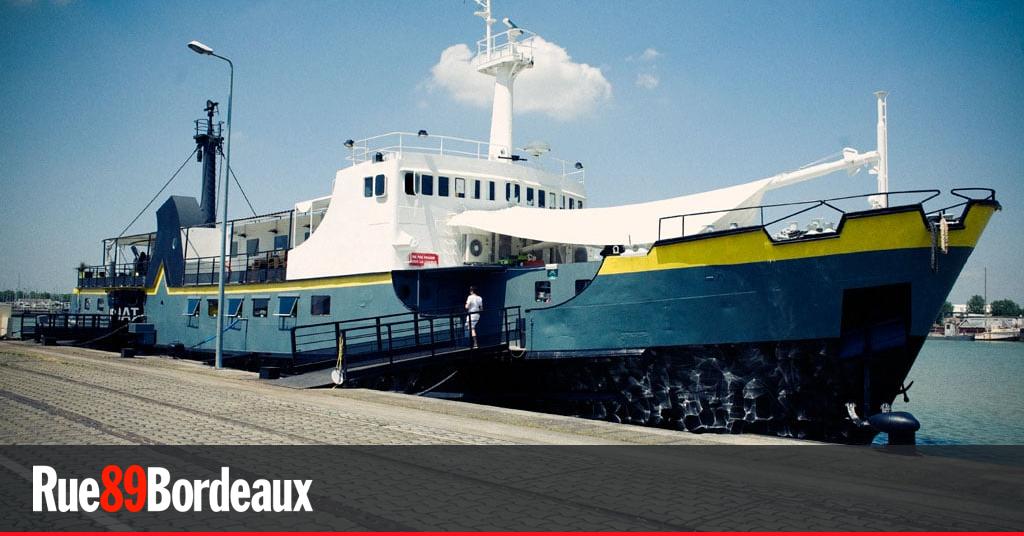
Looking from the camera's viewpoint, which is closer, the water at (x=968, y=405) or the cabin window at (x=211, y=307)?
the water at (x=968, y=405)

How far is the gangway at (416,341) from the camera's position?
15023 millimetres

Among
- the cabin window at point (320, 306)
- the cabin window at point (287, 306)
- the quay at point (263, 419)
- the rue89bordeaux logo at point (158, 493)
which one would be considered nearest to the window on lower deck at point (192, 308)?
the cabin window at point (287, 306)

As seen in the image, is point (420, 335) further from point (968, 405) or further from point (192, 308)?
point (968, 405)

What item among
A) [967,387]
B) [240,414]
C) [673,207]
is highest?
[673,207]

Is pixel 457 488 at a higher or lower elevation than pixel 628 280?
lower

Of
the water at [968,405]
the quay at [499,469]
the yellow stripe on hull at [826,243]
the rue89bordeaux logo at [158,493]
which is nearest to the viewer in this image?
the quay at [499,469]

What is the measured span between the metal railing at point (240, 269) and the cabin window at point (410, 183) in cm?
523

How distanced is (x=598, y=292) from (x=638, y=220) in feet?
6.11

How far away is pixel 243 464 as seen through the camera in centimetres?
717

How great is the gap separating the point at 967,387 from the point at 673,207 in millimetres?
28370

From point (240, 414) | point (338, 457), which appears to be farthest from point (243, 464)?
point (240, 414)

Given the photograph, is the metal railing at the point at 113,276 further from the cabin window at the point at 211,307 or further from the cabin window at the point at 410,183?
the cabin window at the point at 410,183

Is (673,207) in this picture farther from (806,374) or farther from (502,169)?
(502,169)

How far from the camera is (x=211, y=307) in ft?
78.6
